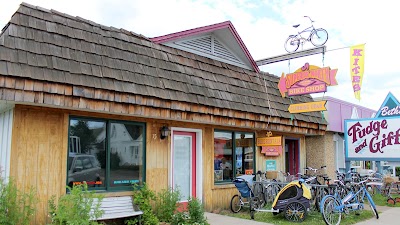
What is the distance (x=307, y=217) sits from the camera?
367 inches

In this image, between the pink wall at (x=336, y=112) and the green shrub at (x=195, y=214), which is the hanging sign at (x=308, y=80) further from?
the green shrub at (x=195, y=214)

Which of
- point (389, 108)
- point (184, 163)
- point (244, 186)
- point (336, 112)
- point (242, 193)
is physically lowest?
point (242, 193)

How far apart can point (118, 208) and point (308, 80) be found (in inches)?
245

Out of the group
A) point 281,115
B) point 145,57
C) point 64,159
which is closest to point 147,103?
point 145,57

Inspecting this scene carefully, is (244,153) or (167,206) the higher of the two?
(244,153)

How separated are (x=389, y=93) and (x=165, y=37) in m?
10.4

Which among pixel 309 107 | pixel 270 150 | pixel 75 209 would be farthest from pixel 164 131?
pixel 270 150

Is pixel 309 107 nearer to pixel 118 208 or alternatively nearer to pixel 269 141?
pixel 269 141

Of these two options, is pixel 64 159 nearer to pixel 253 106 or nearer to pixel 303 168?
pixel 253 106

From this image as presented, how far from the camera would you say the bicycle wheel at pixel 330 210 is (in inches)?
327

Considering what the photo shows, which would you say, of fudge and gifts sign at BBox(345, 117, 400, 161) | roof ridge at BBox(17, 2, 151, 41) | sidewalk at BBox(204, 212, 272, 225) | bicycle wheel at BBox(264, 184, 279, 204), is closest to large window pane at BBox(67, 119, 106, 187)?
roof ridge at BBox(17, 2, 151, 41)

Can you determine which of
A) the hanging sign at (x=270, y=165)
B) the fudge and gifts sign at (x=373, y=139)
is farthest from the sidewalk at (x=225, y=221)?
the fudge and gifts sign at (x=373, y=139)

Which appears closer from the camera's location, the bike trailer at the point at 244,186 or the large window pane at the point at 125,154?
the large window pane at the point at 125,154

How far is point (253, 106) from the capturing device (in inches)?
420
